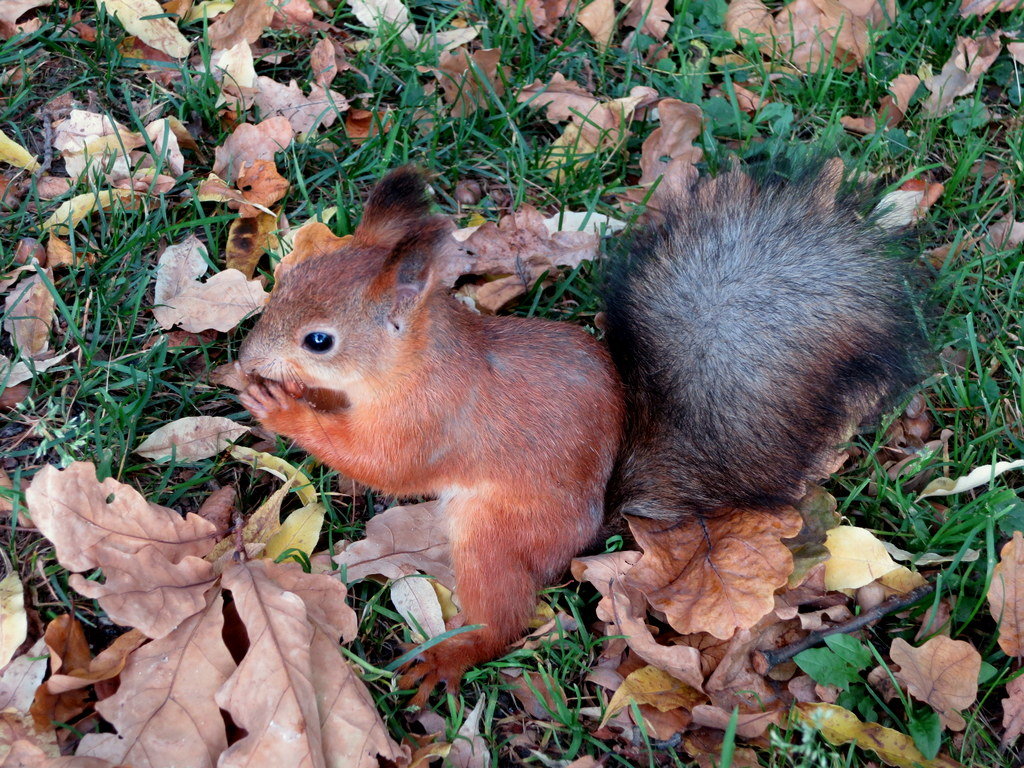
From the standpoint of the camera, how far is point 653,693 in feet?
6.59

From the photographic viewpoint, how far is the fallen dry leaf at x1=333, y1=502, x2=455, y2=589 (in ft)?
7.09

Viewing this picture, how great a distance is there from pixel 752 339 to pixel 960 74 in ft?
5.41

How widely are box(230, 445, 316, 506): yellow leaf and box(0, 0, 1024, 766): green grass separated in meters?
0.04

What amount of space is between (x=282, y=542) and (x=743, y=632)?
107cm

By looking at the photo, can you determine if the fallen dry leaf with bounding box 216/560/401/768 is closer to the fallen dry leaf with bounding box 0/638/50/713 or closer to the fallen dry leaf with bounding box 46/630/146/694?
the fallen dry leaf with bounding box 46/630/146/694

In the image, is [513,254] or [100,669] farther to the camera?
[513,254]

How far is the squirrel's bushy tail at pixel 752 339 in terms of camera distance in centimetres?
203

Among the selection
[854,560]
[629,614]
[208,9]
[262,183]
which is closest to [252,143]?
[262,183]

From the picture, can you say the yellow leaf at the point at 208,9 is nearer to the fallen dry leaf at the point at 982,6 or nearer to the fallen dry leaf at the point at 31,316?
the fallen dry leaf at the point at 31,316

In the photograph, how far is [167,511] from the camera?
6.59 feet

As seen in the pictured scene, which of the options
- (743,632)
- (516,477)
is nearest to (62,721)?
(516,477)

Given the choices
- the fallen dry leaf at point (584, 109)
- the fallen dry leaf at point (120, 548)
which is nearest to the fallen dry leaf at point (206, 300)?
the fallen dry leaf at point (120, 548)

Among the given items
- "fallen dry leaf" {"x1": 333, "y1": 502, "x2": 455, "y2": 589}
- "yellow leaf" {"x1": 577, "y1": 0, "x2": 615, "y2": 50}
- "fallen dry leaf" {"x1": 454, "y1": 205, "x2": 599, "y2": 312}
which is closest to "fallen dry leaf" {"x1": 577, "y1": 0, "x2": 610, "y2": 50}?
"yellow leaf" {"x1": 577, "y1": 0, "x2": 615, "y2": 50}

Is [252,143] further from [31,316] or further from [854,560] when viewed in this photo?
[854,560]
